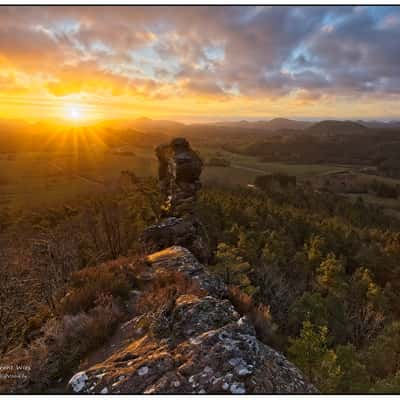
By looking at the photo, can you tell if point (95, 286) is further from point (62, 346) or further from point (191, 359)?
point (191, 359)

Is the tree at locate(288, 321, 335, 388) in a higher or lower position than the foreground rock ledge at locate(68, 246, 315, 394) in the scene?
lower

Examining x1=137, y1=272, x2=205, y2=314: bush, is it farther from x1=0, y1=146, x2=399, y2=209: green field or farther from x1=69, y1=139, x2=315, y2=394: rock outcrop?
x1=0, y1=146, x2=399, y2=209: green field

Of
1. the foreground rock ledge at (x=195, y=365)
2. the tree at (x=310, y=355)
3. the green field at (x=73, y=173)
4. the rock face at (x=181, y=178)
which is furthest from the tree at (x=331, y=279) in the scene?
the green field at (x=73, y=173)

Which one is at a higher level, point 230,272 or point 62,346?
point 62,346

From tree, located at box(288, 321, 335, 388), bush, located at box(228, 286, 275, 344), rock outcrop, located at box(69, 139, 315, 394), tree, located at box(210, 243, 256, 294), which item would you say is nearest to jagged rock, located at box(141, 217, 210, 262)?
tree, located at box(210, 243, 256, 294)

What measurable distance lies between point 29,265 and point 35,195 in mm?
52553

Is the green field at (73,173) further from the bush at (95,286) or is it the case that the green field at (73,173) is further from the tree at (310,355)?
the tree at (310,355)

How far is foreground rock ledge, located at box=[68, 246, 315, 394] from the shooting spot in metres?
4.29

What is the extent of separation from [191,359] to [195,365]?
0.44 feet

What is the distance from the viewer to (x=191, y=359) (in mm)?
4648

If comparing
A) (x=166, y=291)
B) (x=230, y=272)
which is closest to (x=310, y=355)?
(x=166, y=291)

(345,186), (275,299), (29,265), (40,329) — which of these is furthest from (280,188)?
(40,329)

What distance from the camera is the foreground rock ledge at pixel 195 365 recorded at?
429cm

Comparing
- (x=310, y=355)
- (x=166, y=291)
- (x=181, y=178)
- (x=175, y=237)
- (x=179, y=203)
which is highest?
(x=181, y=178)
